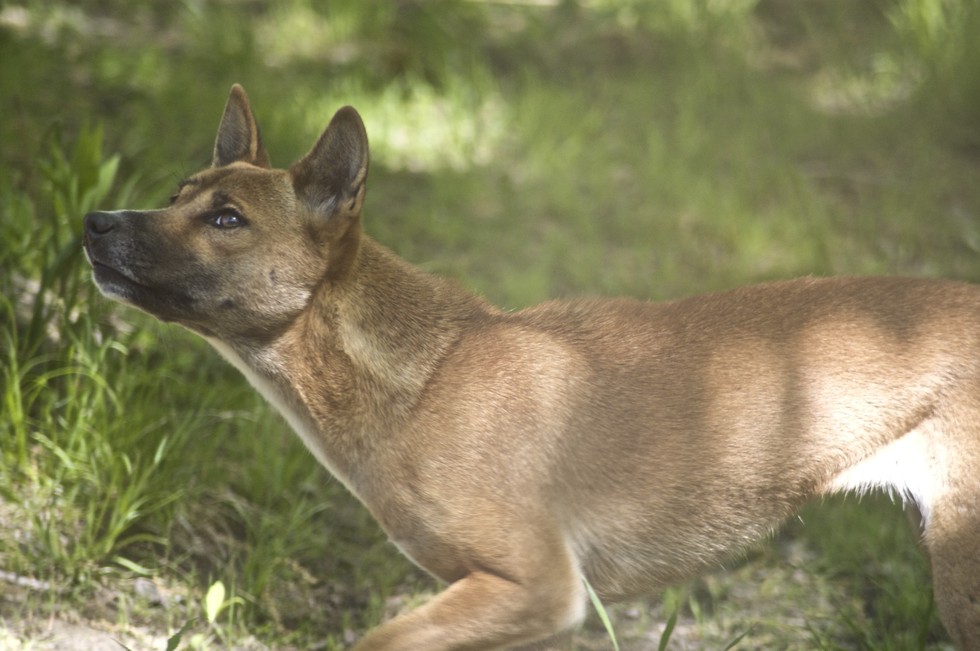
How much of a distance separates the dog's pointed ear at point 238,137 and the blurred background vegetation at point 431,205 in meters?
0.86

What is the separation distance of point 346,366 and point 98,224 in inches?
35.9

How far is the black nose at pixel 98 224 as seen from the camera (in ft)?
12.1

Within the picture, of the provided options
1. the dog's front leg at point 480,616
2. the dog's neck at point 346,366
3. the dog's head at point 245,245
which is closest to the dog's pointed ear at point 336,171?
the dog's head at point 245,245

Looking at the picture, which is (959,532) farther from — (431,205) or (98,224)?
(431,205)

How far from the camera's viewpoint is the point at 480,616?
136 inches

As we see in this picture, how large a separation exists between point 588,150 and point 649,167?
1.39 ft

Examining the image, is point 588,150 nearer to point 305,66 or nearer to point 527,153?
point 527,153

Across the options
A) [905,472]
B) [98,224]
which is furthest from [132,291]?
[905,472]

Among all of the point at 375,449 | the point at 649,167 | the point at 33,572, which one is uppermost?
the point at 375,449

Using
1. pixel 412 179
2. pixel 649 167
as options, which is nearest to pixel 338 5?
pixel 412 179

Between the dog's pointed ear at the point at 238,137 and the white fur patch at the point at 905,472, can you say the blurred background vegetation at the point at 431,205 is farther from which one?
the dog's pointed ear at the point at 238,137

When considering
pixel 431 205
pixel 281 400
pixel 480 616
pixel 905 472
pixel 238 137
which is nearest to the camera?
pixel 480 616

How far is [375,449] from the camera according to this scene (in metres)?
3.67

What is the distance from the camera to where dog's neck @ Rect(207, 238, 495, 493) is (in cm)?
371
